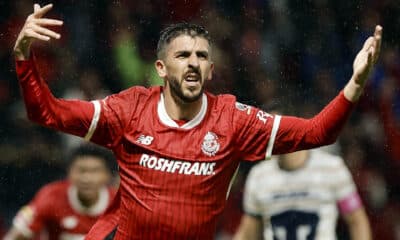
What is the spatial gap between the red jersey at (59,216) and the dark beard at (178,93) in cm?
205

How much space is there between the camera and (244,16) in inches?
398

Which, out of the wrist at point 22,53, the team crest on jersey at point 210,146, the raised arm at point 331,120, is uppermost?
the wrist at point 22,53

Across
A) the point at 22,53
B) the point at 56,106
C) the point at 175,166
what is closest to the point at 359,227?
the point at 175,166

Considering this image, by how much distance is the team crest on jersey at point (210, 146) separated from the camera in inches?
209

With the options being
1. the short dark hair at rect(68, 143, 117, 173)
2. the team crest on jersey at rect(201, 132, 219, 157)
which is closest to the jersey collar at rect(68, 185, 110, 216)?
the short dark hair at rect(68, 143, 117, 173)

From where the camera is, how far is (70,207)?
24.1ft

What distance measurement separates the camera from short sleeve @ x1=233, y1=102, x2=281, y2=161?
5.37 meters

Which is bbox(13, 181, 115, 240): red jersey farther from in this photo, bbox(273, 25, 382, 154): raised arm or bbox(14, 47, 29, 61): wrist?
bbox(14, 47, 29, 61): wrist

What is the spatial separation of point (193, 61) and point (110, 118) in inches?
17.4

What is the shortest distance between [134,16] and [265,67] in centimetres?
116

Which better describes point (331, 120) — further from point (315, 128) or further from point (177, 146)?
point (177, 146)

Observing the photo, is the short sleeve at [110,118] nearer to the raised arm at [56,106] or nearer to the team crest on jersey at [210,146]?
the raised arm at [56,106]


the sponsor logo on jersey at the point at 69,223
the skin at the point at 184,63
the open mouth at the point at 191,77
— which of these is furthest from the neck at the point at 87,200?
the open mouth at the point at 191,77

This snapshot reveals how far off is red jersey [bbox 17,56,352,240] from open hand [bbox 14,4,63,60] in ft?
1.06
